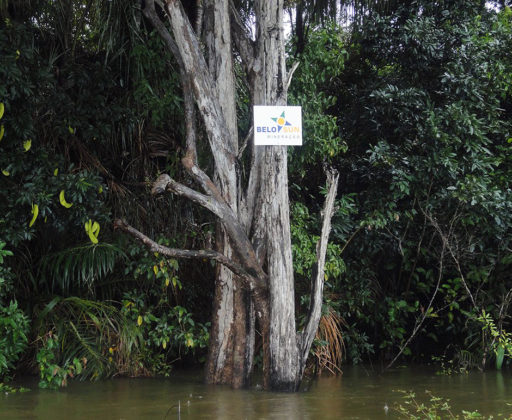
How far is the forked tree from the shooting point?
6.69m

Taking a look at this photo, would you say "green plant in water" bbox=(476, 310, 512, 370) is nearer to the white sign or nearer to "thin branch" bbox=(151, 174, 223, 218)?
the white sign

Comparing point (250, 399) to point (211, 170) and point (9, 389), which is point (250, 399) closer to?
point (9, 389)

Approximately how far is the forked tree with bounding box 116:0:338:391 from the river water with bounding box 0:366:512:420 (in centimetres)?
38

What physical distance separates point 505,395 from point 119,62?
5.24 meters

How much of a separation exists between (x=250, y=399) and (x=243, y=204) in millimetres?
1867

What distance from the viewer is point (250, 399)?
20.8 ft

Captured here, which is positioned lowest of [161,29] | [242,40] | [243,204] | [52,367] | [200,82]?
[52,367]

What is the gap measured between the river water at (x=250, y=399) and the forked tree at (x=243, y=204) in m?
0.38

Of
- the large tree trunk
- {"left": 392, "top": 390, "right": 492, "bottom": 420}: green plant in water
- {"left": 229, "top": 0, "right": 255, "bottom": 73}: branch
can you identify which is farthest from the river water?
{"left": 229, "top": 0, "right": 255, "bottom": 73}: branch

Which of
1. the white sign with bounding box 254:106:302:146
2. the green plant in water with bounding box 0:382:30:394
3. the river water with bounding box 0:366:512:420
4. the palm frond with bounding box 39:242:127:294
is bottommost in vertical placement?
the river water with bounding box 0:366:512:420

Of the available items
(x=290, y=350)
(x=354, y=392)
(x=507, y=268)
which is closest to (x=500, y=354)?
(x=507, y=268)

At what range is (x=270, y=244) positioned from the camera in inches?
265

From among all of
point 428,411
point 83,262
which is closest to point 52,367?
point 83,262

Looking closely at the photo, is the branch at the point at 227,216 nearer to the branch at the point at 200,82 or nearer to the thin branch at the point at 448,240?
the branch at the point at 200,82
